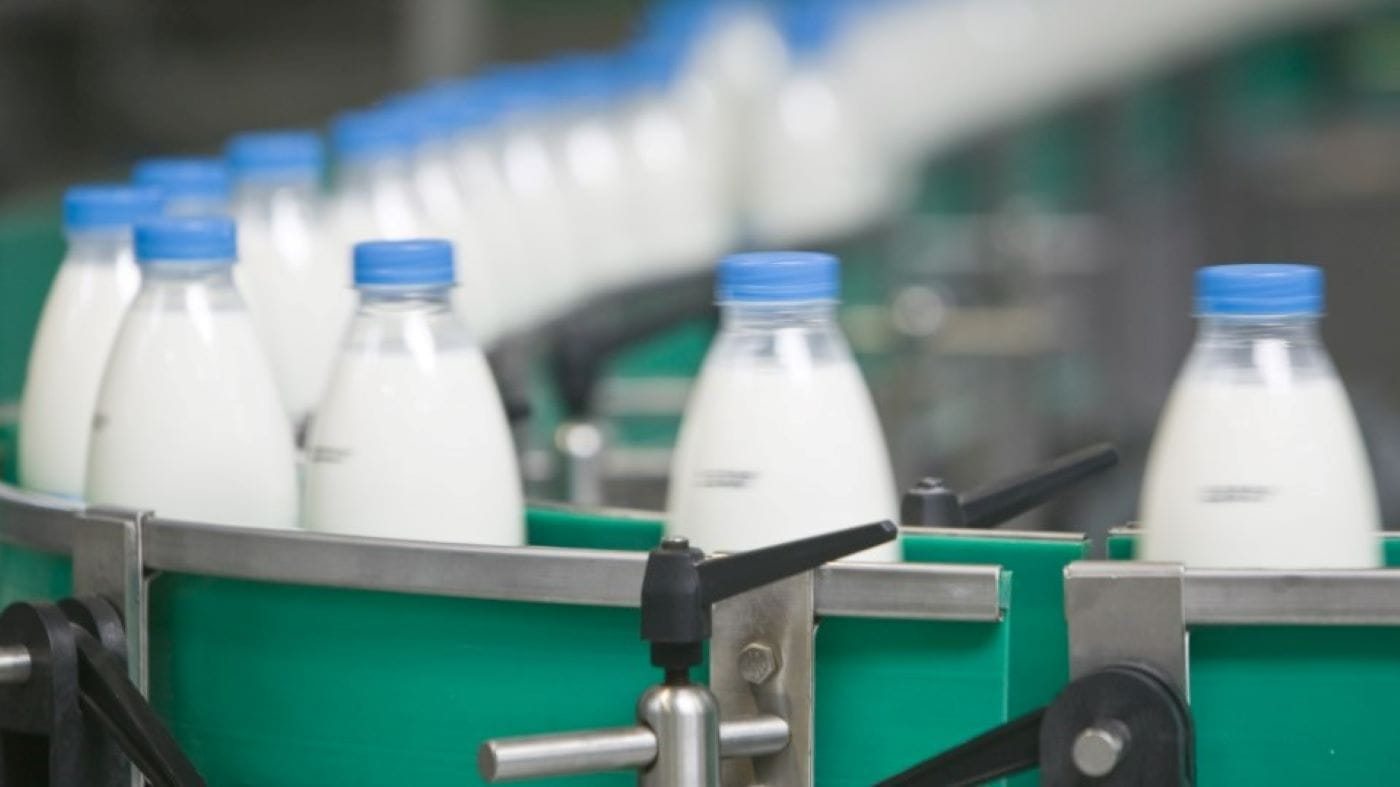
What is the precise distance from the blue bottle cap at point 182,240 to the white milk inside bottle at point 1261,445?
535 millimetres

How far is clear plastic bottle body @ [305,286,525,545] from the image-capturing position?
3.88 ft

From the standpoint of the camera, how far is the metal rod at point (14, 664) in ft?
3.59

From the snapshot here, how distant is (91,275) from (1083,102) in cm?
347

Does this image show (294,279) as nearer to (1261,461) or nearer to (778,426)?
(778,426)

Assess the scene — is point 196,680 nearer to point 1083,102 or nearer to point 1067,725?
point 1067,725

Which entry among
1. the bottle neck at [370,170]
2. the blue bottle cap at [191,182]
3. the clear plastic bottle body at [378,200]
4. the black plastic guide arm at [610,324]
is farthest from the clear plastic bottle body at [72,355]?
the black plastic guide arm at [610,324]

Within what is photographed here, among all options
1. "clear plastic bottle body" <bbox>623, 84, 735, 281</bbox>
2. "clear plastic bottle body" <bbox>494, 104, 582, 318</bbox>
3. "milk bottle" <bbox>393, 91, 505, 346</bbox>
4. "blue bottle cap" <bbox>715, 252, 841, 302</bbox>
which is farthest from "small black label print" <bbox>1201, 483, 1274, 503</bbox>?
"clear plastic bottle body" <bbox>623, 84, 735, 281</bbox>

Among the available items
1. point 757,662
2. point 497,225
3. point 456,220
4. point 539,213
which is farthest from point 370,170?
point 757,662

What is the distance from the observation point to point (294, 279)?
1680mm

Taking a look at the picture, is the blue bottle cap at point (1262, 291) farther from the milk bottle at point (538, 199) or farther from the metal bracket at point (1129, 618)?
the milk bottle at point (538, 199)

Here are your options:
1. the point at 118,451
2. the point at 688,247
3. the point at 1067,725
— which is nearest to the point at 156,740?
the point at 118,451

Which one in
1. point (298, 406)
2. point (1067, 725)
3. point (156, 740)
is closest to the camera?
point (1067, 725)

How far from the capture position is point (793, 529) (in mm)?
1129

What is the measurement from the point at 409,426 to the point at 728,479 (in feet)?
0.57
